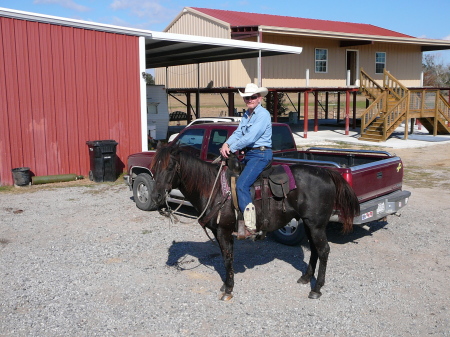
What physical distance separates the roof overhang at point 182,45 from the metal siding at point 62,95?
0.21 m

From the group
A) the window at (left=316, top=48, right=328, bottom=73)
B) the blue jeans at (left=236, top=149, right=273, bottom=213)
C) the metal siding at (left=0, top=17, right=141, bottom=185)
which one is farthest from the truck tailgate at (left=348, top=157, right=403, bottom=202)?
the window at (left=316, top=48, right=328, bottom=73)

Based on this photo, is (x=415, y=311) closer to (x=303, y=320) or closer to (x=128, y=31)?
(x=303, y=320)

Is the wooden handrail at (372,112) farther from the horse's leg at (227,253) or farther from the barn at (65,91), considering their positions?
the horse's leg at (227,253)

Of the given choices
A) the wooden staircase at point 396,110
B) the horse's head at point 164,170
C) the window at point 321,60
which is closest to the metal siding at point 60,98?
the horse's head at point 164,170

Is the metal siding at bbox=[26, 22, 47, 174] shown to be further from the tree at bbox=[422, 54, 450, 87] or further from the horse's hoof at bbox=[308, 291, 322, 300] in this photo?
the tree at bbox=[422, 54, 450, 87]

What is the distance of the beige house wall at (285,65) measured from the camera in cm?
2298

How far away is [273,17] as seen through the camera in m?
29.6

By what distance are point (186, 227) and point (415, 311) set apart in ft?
13.8

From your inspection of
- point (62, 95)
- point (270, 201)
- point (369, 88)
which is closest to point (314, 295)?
point (270, 201)

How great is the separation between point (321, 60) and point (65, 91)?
1725cm

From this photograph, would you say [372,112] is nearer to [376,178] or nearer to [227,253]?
[376,178]

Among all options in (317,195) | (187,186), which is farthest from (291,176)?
(187,186)

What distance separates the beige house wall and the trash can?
12621 mm

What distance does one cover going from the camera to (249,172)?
199 inches
